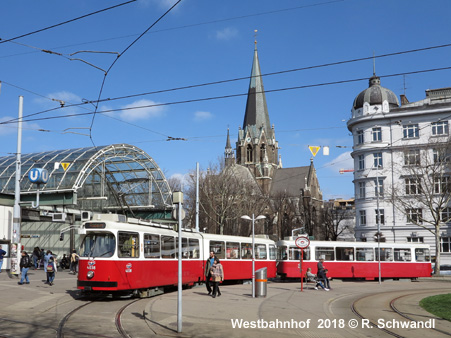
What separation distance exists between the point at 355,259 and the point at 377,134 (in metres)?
25.7

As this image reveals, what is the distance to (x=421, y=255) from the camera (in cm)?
3634

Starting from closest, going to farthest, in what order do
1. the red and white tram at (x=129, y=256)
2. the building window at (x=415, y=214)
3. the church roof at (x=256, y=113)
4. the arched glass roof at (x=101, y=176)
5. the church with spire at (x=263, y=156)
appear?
the red and white tram at (x=129, y=256), the arched glass roof at (x=101, y=176), the building window at (x=415, y=214), the church with spire at (x=263, y=156), the church roof at (x=256, y=113)

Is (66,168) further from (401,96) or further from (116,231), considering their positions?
(401,96)

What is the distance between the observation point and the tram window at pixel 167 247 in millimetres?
20359

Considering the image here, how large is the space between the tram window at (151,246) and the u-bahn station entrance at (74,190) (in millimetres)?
10445

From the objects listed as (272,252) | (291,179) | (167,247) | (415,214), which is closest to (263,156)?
(291,179)

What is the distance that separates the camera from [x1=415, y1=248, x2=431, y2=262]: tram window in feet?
119

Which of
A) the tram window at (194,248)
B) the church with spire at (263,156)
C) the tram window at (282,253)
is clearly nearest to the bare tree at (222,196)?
the tram window at (282,253)

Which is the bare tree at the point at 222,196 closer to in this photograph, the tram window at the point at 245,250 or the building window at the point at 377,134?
the building window at the point at 377,134

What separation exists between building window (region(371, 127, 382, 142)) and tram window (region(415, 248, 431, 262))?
21.7m

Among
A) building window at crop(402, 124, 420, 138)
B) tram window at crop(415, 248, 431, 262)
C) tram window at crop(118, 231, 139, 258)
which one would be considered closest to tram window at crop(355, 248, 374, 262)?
tram window at crop(415, 248, 431, 262)

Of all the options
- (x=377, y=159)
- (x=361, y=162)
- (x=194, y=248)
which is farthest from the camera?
(x=361, y=162)

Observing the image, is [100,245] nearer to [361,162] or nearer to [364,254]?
[364,254]

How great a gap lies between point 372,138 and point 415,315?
4302 centimetres
